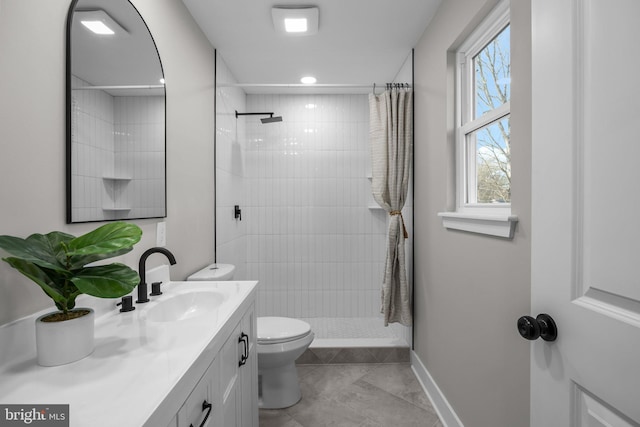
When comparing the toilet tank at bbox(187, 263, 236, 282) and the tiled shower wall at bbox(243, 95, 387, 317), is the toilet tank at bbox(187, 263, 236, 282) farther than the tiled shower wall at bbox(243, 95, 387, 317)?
No

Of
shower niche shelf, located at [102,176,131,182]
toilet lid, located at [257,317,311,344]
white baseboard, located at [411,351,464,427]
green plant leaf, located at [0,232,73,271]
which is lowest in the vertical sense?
white baseboard, located at [411,351,464,427]

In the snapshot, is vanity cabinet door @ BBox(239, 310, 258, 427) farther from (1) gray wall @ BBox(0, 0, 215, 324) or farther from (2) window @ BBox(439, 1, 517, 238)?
(2) window @ BBox(439, 1, 517, 238)

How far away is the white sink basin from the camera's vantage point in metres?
1.30

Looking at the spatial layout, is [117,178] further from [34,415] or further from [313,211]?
[313,211]

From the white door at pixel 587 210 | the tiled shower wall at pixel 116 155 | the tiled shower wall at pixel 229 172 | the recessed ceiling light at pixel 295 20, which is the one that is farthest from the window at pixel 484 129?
the tiled shower wall at pixel 229 172

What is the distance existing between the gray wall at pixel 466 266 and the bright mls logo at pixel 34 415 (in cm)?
130

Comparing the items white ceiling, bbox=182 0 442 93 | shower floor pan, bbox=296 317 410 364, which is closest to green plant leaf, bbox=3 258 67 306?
white ceiling, bbox=182 0 442 93

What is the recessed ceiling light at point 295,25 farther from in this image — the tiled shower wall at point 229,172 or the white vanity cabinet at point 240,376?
the white vanity cabinet at point 240,376

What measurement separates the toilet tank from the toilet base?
26.0 inches

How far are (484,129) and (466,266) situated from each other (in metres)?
0.70

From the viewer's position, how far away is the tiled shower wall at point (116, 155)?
1.07 meters

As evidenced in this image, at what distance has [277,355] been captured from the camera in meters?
1.92

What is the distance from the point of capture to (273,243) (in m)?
3.39

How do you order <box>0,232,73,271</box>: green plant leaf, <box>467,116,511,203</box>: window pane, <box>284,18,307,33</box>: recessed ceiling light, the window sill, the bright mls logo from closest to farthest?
the bright mls logo
<box>0,232,73,271</box>: green plant leaf
the window sill
<box>467,116,511,203</box>: window pane
<box>284,18,307,33</box>: recessed ceiling light
